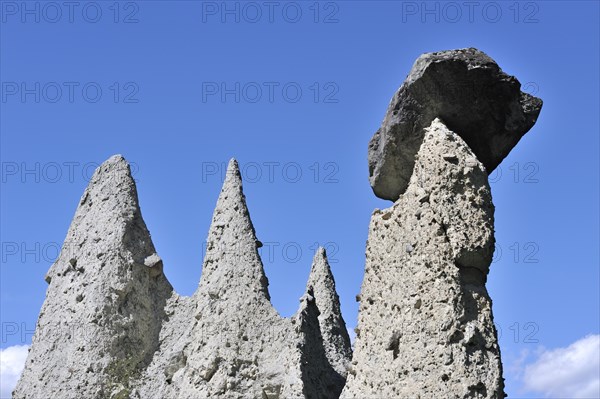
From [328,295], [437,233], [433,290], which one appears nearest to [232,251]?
[328,295]

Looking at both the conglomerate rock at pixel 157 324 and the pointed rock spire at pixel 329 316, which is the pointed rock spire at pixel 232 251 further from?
the pointed rock spire at pixel 329 316

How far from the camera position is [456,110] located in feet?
37.6

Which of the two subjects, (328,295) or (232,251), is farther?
(328,295)

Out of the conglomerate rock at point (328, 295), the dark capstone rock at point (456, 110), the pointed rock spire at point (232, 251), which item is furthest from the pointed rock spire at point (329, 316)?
the dark capstone rock at point (456, 110)

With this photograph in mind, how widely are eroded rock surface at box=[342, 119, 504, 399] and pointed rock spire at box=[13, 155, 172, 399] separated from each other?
189 inches

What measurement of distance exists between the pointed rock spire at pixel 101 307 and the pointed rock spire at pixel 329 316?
258 cm

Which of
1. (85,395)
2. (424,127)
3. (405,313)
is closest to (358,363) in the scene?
(405,313)

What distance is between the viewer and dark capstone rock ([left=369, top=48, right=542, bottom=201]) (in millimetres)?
11297

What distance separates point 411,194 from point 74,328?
610 centimetres

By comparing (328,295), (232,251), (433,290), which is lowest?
(433,290)

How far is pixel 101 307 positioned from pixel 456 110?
20.1 ft

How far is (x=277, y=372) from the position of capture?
44.3 feet

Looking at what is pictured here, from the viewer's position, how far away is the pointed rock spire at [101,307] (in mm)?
14555

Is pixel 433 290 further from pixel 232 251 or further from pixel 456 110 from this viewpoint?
pixel 232 251
